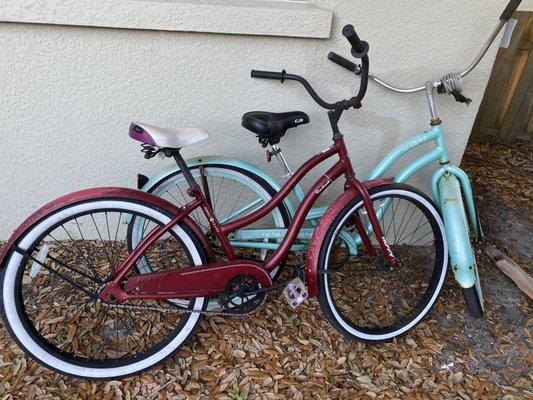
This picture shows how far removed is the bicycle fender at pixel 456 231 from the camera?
243 centimetres

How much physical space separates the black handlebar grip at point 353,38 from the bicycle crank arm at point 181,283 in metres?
1.16

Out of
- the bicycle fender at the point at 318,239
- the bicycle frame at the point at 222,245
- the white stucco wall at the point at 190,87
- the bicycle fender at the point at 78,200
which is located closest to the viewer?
the bicycle fender at the point at 78,200

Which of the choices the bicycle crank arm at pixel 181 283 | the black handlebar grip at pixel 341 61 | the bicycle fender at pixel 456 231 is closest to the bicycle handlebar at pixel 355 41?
the black handlebar grip at pixel 341 61

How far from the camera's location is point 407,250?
10.5 feet

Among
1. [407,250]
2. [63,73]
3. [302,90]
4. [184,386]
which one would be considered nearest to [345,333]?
[184,386]

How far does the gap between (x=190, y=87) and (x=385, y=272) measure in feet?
5.79

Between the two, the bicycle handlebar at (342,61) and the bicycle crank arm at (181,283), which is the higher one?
the bicycle handlebar at (342,61)

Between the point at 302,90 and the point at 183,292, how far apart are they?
1.34 metres

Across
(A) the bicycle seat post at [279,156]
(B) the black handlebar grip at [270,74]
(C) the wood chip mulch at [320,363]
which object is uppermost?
(B) the black handlebar grip at [270,74]

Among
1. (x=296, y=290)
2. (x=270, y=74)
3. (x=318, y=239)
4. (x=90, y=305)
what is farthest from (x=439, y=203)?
(x=90, y=305)

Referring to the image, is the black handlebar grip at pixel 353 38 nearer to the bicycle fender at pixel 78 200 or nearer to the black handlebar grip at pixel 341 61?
the black handlebar grip at pixel 341 61

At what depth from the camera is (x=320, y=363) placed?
235 cm

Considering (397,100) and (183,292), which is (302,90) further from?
(183,292)

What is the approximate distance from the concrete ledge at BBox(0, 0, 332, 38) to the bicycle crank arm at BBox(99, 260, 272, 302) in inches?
48.9
